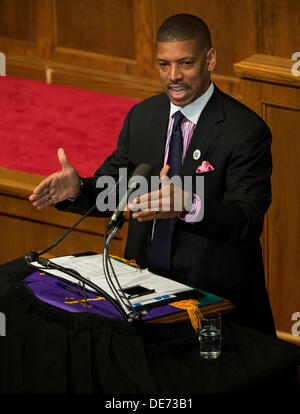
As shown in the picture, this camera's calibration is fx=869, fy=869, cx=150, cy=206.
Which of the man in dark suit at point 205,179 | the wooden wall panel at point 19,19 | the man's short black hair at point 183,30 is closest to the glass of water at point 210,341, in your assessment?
the man in dark suit at point 205,179

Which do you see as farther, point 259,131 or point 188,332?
point 259,131

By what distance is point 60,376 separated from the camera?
78.4 inches

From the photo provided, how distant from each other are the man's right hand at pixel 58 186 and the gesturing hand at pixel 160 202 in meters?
0.36

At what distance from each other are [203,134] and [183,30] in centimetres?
29

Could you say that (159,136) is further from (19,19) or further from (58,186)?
(19,19)

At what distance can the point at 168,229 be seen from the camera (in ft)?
7.89

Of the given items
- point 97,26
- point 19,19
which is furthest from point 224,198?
point 19,19

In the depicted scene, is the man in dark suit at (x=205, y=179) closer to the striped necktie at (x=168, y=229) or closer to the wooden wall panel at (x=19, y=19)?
the striped necktie at (x=168, y=229)

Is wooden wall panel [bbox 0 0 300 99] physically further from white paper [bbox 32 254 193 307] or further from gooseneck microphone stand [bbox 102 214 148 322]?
gooseneck microphone stand [bbox 102 214 148 322]

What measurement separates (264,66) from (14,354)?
58.7 inches

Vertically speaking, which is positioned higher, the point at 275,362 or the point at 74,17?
the point at 74,17

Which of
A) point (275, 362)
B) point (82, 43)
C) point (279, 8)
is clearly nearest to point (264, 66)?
point (275, 362)

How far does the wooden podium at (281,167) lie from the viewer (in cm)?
309

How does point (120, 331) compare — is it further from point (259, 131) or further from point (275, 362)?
point (259, 131)
